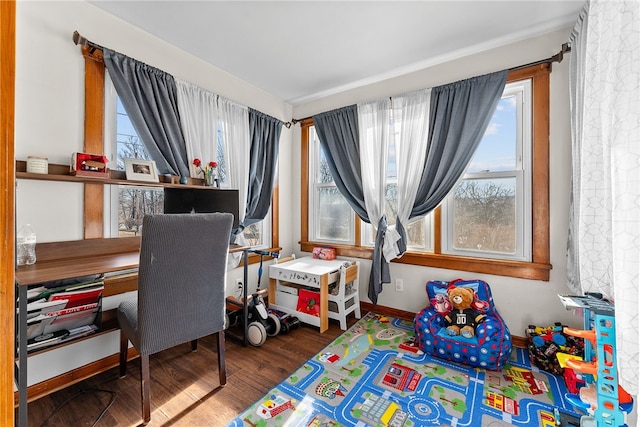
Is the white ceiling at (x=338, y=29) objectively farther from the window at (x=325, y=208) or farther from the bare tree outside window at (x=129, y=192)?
the window at (x=325, y=208)

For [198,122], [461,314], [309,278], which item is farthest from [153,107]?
[461,314]

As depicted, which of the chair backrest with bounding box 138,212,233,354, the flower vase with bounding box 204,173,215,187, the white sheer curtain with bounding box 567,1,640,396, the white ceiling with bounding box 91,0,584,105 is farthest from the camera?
the flower vase with bounding box 204,173,215,187

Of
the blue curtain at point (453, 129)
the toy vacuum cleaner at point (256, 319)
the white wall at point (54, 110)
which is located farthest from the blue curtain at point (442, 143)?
the white wall at point (54, 110)

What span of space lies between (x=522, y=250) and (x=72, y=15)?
363cm

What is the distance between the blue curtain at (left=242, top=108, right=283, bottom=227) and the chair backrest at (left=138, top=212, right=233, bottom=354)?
119 cm

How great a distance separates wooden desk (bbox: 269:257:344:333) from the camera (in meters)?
2.47

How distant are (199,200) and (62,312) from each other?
106cm

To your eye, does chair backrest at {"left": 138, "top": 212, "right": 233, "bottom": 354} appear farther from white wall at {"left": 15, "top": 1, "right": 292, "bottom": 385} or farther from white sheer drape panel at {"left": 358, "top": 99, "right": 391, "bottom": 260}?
white sheer drape panel at {"left": 358, "top": 99, "right": 391, "bottom": 260}

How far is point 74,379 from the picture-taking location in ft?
5.74

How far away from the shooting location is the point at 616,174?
73 cm

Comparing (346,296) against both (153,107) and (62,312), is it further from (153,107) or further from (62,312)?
Result: (153,107)

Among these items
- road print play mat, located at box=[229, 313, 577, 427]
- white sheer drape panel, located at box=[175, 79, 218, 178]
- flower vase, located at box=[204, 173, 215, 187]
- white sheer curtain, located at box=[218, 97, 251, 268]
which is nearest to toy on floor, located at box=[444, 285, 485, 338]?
road print play mat, located at box=[229, 313, 577, 427]

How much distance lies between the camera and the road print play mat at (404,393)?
1.46 metres

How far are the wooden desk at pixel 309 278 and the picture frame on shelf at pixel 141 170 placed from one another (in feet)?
4.45
